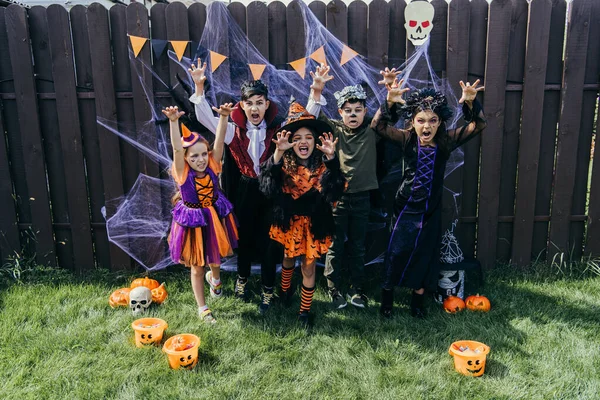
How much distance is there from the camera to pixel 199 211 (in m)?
3.67

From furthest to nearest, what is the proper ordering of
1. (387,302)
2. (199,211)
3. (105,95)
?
(105,95) < (387,302) < (199,211)

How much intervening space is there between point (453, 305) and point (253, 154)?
2072 mm

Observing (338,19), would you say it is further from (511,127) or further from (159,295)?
(159,295)

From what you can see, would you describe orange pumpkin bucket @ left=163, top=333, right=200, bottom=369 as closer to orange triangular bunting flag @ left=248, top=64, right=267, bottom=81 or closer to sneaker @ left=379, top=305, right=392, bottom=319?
sneaker @ left=379, top=305, right=392, bottom=319

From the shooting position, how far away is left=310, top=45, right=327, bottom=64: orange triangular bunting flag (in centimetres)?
Result: 420

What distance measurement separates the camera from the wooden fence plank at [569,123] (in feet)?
13.6

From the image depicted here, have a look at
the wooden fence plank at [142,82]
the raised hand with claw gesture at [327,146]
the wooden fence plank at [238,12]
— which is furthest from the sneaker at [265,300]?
the wooden fence plank at [238,12]

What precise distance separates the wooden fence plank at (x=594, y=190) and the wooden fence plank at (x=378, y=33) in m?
1.84

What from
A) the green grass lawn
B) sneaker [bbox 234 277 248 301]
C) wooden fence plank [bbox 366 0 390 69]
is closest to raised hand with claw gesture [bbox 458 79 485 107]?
wooden fence plank [bbox 366 0 390 69]

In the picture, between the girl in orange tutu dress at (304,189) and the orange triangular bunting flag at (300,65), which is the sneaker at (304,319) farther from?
the orange triangular bunting flag at (300,65)

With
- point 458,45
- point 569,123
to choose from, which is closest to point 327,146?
point 458,45

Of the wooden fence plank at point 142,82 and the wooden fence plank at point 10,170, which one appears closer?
the wooden fence plank at point 142,82

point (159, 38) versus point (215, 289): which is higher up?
point (159, 38)

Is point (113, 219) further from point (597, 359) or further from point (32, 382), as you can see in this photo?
point (597, 359)
